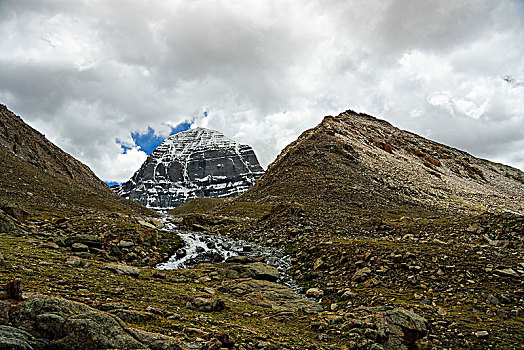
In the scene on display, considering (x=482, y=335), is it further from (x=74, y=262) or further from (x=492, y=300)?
(x=74, y=262)

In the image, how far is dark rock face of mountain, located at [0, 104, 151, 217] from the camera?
168 feet

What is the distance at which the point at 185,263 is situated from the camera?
31.3m

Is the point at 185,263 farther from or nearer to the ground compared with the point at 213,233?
nearer to the ground

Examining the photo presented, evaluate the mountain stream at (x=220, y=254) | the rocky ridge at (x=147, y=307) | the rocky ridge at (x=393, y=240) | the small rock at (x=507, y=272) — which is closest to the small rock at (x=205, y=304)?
the rocky ridge at (x=147, y=307)

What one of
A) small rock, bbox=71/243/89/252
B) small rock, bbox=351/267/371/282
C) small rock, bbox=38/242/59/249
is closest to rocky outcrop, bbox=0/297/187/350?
small rock, bbox=351/267/371/282

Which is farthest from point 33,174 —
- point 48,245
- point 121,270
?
point 121,270

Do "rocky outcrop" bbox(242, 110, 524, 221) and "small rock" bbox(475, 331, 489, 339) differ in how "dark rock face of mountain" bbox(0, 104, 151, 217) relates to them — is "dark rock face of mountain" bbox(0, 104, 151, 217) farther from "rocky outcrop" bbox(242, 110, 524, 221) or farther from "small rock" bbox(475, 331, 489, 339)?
"rocky outcrop" bbox(242, 110, 524, 221)

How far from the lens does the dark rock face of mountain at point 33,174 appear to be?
5124cm

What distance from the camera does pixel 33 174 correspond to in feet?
213

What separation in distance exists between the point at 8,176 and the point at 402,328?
243 feet

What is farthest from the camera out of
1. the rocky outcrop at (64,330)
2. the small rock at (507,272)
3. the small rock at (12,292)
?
the small rock at (507,272)

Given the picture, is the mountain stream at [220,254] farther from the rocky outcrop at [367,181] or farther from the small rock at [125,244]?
the rocky outcrop at [367,181]

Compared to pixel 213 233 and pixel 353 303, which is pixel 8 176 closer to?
pixel 213 233

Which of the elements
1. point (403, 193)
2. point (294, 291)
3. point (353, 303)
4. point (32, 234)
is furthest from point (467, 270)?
point (403, 193)
